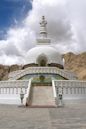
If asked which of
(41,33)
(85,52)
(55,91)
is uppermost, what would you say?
(85,52)

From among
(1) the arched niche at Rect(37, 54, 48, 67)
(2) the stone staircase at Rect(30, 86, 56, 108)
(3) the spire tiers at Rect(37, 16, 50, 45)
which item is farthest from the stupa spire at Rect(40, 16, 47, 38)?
(2) the stone staircase at Rect(30, 86, 56, 108)


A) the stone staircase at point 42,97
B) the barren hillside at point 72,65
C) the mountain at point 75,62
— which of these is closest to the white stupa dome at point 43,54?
the stone staircase at point 42,97

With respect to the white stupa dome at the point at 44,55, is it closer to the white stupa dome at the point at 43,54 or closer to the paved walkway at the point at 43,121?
the white stupa dome at the point at 43,54

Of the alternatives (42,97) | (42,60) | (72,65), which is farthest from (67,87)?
(72,65)

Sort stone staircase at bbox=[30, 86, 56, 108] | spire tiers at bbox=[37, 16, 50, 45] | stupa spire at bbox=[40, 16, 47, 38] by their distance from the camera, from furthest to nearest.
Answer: stupa spire at bbox=[40, 16, 47, 38]
spire tiers at bbox=[37, 16, 50, 45]
stone staircase at bbox=[30, 86, 56, 108]

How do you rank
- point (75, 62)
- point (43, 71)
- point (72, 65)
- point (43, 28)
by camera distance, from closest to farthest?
point (43, 71), point (43, 28), point (72, 65), point (75, 62)

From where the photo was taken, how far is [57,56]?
46938 millimetres

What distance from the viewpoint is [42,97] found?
100ft

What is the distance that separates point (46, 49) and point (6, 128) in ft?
116

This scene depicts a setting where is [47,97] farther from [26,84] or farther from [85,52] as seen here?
[85,52]

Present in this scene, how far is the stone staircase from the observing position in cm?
2877

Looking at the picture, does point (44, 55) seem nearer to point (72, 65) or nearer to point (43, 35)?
point (43, 35)

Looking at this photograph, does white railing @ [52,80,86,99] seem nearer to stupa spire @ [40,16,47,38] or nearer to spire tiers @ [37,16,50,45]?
spire tiers @ [37,16,50,45]

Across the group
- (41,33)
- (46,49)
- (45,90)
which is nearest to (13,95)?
(45,90)
